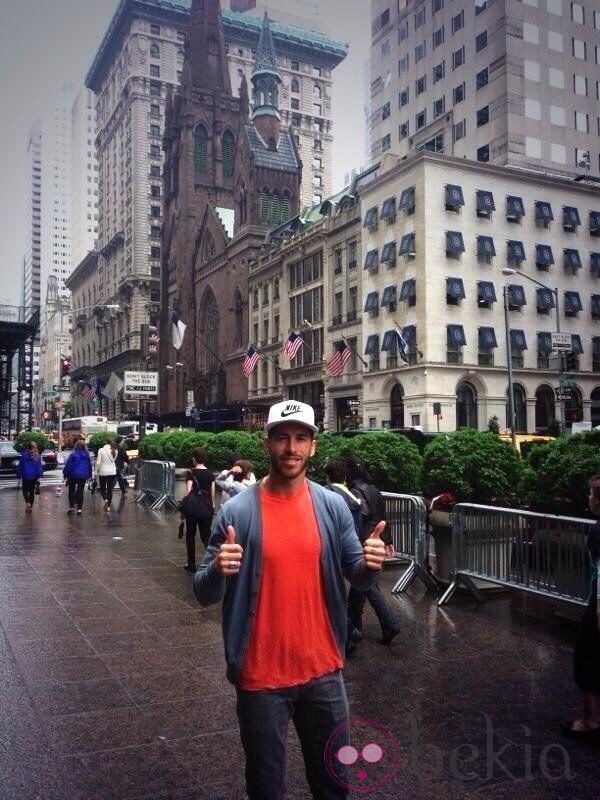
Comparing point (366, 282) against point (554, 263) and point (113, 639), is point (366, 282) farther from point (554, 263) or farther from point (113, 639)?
point (113, 639)

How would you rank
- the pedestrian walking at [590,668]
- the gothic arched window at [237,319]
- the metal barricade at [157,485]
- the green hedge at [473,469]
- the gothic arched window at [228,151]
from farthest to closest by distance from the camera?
the gothic arched window at [228,151], the gothic arched window at [237,319], the metal barricade at [157,485], the green hedge at [473,469], the pedestrian walking at [590,668]

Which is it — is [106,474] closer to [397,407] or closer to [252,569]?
[252,569]

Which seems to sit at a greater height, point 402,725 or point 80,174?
point 80,174

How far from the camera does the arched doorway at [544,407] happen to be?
48594 millimetres

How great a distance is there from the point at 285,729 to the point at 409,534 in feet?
23.0

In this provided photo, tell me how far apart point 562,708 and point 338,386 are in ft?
163

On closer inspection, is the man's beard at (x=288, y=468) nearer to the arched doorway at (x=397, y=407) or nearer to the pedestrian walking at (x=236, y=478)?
the pedestrian walking at (x=236, y=478)

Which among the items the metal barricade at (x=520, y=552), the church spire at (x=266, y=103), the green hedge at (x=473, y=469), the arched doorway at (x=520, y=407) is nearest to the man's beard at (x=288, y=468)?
the metal barricade at (x=520, y=552)

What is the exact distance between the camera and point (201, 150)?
90.5 metres

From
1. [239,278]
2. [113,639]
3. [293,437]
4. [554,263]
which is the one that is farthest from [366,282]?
[293,437]

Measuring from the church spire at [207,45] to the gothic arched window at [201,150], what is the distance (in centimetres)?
682

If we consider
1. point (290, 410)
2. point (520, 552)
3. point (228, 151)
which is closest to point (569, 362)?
point (520, 552)

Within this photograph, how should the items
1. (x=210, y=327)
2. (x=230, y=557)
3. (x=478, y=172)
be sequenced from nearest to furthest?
(x=230, y=557) → (x=478, y=172) → (x=210, y=327)

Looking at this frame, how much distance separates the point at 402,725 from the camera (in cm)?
500
